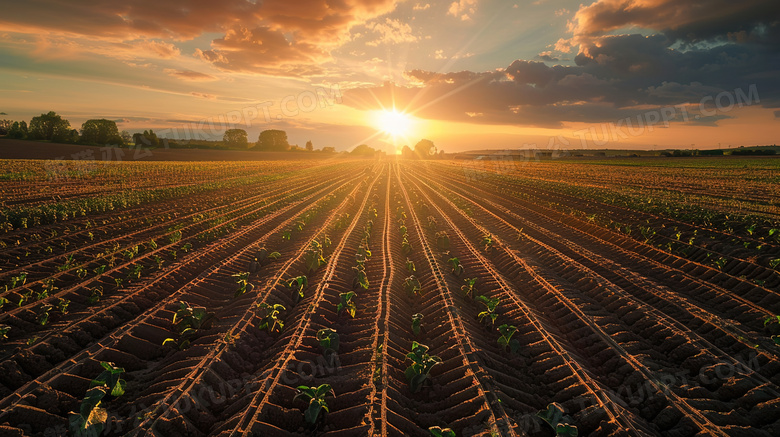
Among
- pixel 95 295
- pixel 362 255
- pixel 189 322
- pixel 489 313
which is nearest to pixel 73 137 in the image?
pixel 95 295

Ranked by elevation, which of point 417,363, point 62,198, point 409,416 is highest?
point 62,198

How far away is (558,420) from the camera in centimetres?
429

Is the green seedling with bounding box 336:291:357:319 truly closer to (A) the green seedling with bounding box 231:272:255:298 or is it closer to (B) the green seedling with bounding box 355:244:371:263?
(B) the green seedling with bounding box 355:244:371:263

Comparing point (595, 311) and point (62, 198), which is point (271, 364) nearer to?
point (595, 311)

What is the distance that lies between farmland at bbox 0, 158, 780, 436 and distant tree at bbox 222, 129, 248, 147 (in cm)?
9814

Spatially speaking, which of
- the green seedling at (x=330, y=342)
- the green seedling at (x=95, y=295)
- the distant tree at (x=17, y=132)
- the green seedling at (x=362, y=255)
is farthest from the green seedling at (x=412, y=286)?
the distant tree at (x=17, y=132)

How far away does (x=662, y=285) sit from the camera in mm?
8664

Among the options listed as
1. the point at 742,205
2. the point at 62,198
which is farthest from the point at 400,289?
the point at 62,198

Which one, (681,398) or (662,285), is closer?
(681,398)

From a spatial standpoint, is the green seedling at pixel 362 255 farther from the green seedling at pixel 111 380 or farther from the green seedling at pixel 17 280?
the green seedling at pixel 17 280

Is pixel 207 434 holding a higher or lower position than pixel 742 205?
lower

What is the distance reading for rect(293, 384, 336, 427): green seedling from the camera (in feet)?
14.1

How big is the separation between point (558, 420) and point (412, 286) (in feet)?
14.0

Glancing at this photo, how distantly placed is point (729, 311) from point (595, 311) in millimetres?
2506
